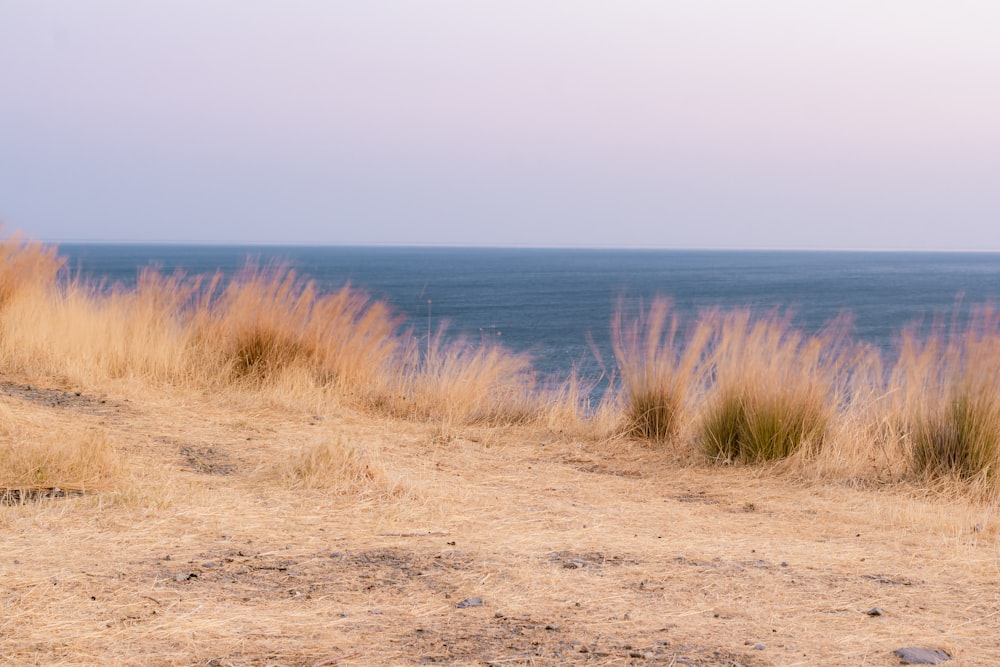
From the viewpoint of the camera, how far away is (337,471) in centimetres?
491

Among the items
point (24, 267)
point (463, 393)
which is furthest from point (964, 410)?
point (24, 267)

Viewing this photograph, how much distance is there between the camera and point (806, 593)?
11.5 ft

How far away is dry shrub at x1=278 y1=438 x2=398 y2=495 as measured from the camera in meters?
4.82

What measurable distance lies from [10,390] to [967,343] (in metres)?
6.52

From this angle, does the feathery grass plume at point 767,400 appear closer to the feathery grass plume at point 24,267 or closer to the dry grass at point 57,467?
the dry grass at point 57,467

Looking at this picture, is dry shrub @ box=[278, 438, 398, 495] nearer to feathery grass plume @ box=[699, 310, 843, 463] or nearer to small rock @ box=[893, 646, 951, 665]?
feathery grass plume @ box=[699, 310, 843, 463]

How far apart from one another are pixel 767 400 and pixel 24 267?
7196mm

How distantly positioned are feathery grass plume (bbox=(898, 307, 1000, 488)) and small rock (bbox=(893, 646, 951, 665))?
9.38ft

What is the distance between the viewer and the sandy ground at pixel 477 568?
291cm

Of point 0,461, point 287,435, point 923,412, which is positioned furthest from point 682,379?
point 0,461

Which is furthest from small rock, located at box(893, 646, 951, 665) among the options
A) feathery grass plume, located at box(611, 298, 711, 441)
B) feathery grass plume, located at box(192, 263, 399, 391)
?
feathery grass plume, located at box(192, 263, 399, 391)

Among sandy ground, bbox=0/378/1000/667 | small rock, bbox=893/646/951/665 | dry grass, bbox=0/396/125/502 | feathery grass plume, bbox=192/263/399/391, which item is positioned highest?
feathery grass plume, bbox=192/263/399/391

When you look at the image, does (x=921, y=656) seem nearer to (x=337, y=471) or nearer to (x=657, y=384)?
(x=337, y=471)

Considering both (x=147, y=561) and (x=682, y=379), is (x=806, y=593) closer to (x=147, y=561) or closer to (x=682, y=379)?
(x=147, y=561)
